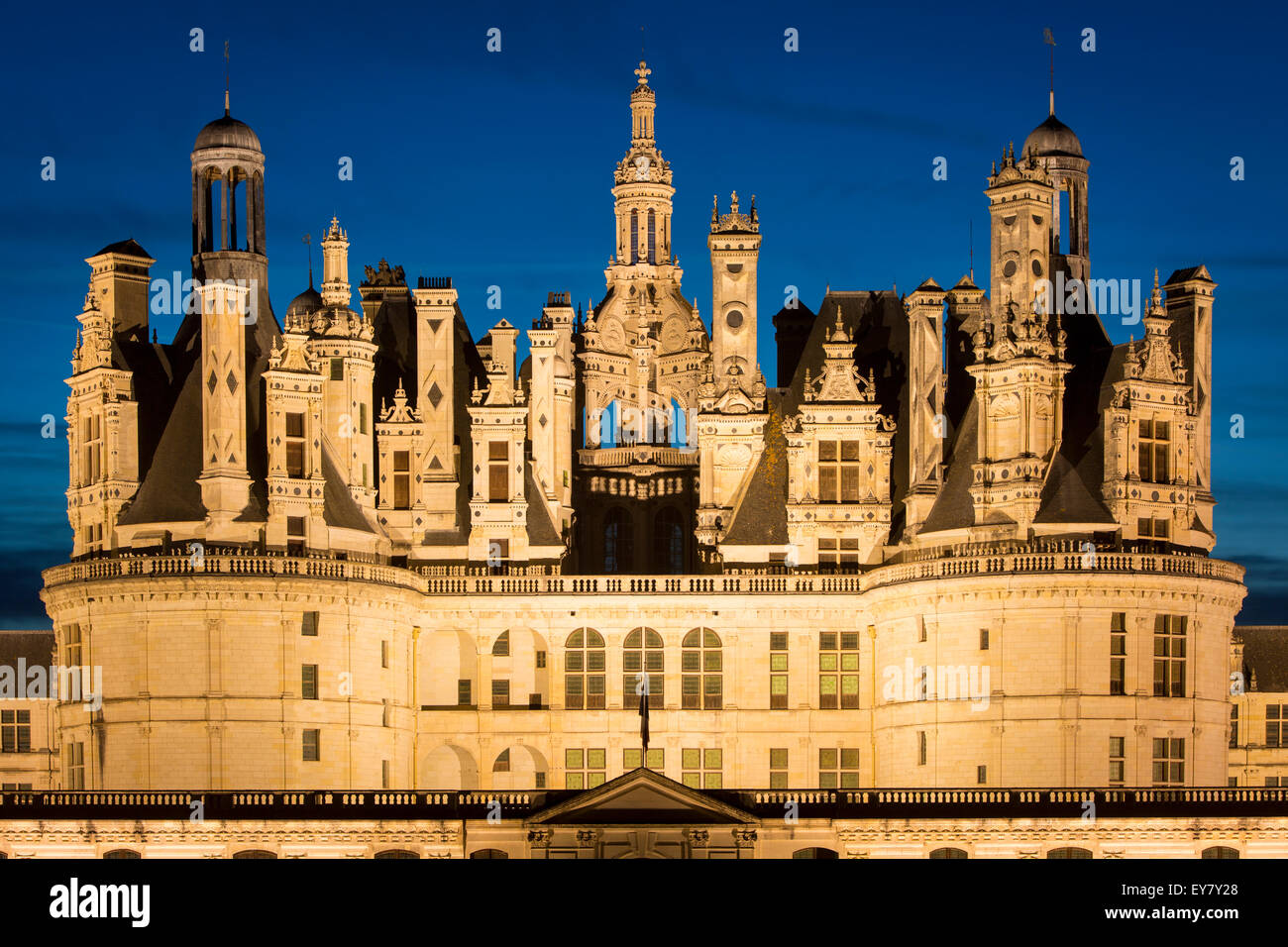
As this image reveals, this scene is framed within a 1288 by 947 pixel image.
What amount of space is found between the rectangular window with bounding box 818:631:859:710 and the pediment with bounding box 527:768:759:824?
9.08 m

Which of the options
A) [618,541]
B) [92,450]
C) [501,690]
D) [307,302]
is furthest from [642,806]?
[307,302]

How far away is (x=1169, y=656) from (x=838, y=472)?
11504 mm

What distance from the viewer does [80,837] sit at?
249ft

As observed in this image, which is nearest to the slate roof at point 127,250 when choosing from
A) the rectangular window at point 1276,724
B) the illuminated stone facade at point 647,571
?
the illuminated stone facade at point 647,571

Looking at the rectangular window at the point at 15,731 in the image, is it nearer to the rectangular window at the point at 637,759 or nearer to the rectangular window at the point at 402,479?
the rectangular window at the point at 402,479

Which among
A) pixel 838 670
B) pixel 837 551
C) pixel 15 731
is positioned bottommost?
pixel 15 731

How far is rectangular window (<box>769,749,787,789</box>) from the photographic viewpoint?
8600 cm

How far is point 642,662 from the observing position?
284ft

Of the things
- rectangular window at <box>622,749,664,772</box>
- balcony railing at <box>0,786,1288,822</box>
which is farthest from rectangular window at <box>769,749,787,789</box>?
balcony railing at <box>0,786,1288,822</box>

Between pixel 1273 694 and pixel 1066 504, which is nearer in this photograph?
pixel 1066 504

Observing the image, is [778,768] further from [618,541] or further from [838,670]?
[618,541]
